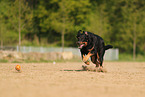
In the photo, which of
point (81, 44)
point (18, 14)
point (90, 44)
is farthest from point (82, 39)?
point (18, 14)

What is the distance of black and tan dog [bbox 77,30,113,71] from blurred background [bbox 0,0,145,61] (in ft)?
50.6

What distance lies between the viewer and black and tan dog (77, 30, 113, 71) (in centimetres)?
1393

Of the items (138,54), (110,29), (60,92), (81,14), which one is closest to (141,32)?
(138,54)

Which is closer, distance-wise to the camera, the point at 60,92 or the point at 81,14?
the point at 60,92

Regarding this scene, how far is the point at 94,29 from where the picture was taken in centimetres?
3788

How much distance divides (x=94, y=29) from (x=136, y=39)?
6.38 meters

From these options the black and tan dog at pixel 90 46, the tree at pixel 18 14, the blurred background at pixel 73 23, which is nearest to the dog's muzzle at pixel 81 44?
the black and tan dog at pixel 90 46

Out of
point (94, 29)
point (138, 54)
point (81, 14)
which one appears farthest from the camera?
point (81, 14)

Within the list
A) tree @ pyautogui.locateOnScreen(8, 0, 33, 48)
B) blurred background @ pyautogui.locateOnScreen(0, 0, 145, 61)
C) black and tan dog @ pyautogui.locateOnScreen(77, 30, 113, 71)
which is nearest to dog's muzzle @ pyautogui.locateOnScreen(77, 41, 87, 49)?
black and tan dog @ pyautogui.locateOnScreen(77, 30, 113, 71)

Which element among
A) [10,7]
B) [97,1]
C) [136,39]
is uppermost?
[97,1]

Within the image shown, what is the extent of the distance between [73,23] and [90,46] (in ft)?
70.6

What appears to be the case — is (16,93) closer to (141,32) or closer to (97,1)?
(141,32)

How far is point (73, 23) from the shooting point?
117 feet

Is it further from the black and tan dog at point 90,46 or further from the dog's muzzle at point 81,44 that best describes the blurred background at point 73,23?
the dog's muzzle at point 81,44
